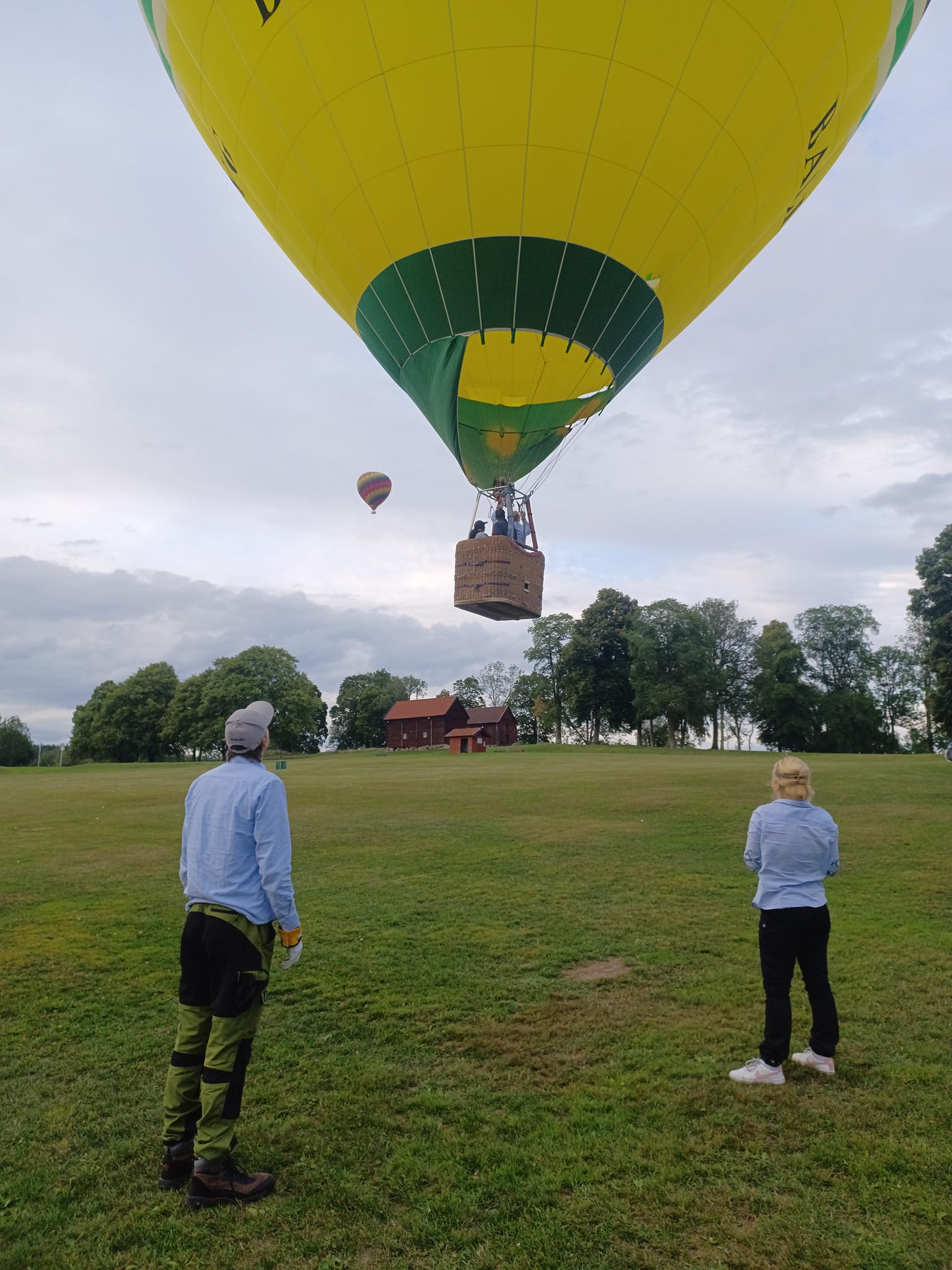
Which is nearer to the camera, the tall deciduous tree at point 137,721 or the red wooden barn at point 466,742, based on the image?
the red wooden barn at point 466,742

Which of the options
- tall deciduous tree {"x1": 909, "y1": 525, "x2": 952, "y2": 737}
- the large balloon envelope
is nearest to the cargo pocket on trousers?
the large balloon envelope

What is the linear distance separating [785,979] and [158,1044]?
428 centimetres

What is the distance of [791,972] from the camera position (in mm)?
4543

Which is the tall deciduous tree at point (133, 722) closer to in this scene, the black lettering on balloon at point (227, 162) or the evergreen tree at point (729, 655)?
the evergreen tree at point (729, 655)

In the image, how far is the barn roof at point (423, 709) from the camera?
71219mm

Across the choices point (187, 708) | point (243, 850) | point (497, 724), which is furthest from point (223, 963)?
point (187, 708)

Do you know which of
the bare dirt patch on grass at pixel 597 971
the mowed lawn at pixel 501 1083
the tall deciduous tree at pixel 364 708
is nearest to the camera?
the mowed lawn at pixel 501 1083

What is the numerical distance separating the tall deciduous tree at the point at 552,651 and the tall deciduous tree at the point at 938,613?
45.0 m

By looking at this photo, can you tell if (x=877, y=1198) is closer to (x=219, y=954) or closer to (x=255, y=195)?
(x=219, y=954)

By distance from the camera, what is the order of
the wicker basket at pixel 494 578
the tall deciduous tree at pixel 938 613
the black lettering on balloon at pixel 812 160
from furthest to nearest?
1. the tall deciduous tree at pixel 938 613
2. the wicker basket at pixel 494 578
3. the black lettering on balloon at pixel 812 160

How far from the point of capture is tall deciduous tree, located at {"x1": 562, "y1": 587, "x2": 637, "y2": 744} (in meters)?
69.8

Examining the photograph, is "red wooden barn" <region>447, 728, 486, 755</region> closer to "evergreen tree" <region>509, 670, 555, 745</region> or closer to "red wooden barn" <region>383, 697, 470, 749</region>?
"red wooden barn" <region>383, 697, 470, 749</region>

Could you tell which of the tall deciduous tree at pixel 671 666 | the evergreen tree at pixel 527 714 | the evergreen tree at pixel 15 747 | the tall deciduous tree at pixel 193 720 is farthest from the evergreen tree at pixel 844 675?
the evergreen tree at pixel 15 747

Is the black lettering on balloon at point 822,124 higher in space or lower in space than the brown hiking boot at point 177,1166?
higher
